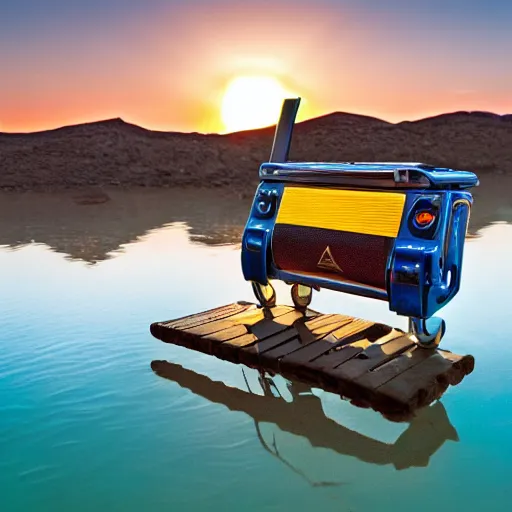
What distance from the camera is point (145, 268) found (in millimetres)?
8367

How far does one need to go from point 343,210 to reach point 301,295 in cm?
115

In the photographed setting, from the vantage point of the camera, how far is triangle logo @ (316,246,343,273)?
425cm

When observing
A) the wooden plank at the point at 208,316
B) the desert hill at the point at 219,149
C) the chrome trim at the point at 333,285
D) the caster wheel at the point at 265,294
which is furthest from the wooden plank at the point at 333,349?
the desert hill at the point at 219,149

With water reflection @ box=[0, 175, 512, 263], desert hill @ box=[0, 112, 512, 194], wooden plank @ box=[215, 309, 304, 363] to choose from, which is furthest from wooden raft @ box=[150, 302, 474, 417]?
desert hill @ box=[0, 112, 512, 194]

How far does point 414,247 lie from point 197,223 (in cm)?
1080

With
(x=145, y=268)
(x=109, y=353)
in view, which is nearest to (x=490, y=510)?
(x=109, y=353)

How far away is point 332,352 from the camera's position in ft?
13.4

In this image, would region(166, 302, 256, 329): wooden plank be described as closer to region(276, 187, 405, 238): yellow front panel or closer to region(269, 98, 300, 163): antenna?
region(276, 187, 405, 238): yellow front panel

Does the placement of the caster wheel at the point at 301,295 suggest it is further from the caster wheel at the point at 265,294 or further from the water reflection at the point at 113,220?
the water reflection at the point at 113,220

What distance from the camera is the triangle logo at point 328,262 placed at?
4.25 m

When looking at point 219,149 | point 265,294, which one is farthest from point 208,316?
point 219,149

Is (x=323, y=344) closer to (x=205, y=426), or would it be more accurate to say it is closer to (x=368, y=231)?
(x=368, y=231)

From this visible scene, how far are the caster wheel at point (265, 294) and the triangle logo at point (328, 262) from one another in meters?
0.72

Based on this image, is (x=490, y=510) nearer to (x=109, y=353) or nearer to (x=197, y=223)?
(x=109, y=353)
